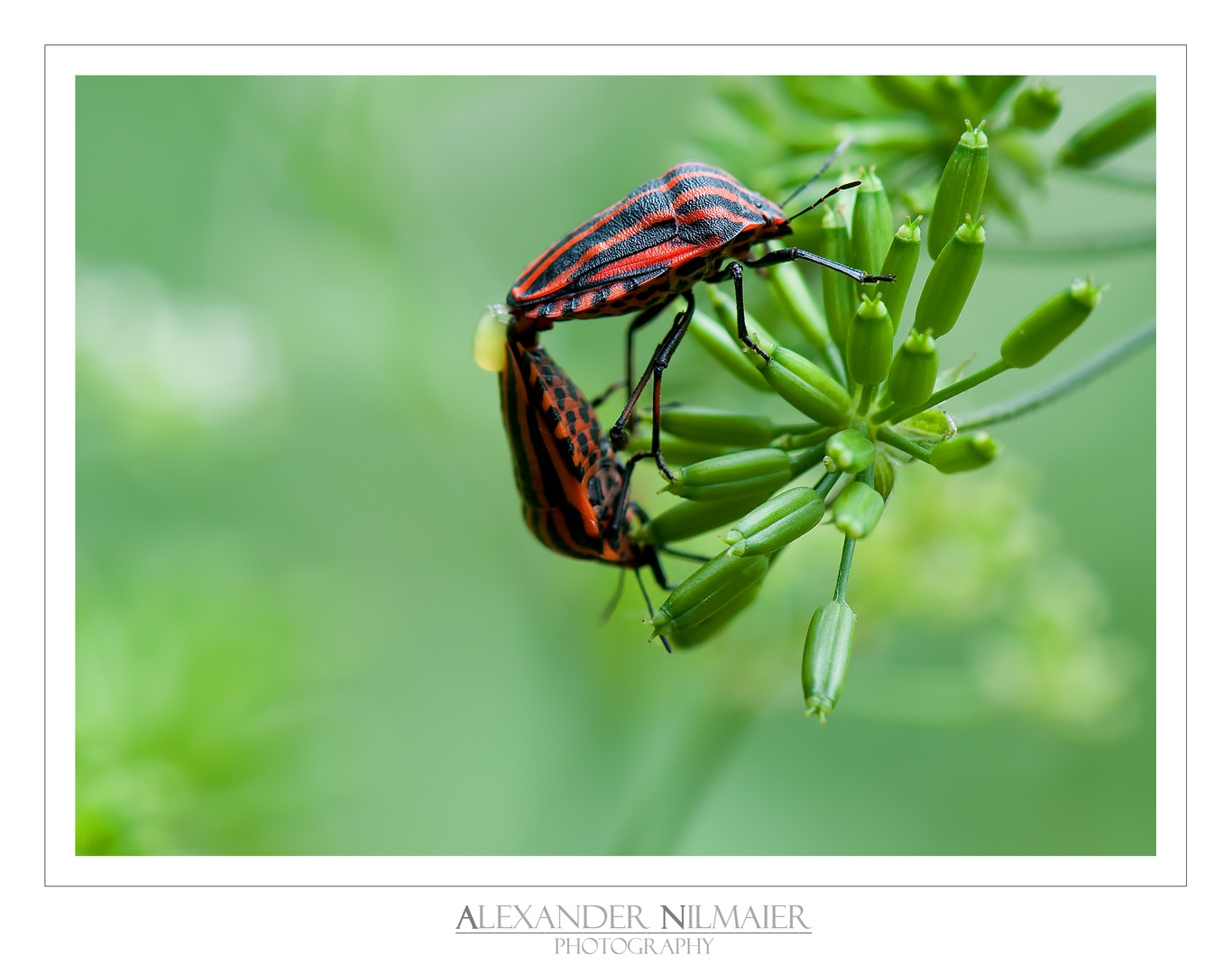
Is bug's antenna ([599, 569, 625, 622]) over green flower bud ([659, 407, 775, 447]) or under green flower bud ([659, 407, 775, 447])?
under

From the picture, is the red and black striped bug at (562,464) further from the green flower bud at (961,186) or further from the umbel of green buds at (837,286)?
the green flower bud at (961,186)

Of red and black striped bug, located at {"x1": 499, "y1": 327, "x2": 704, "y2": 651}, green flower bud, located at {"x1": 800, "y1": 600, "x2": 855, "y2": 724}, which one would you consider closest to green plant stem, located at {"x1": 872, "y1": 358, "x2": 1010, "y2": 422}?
green flower bud, located at {"x1": 800, "y1": 600, "x2": 855, "y2": 724}

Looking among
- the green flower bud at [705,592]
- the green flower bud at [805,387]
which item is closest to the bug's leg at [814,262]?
the green flower bud at [805,387]

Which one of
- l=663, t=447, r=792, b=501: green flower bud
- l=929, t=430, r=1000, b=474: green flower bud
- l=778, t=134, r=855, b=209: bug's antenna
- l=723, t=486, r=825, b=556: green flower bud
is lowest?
l=723, t=486, r=825, b=556: green flower bud

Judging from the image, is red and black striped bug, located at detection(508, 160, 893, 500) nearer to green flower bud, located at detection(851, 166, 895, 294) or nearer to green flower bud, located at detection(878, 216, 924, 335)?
green flower bud, located at detection(851, 166, 895, 294)
